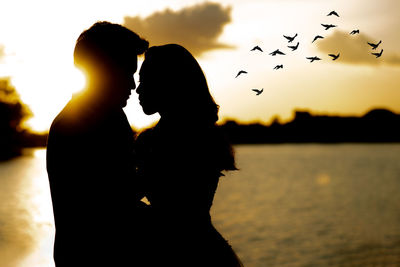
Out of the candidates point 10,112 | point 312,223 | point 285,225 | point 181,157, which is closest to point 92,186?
point 181,157

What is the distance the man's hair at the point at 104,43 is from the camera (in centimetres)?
384

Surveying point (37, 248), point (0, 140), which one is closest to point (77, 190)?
point (37, 248)

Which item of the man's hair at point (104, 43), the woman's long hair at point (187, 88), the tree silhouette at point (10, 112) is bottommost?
the woman's long hair at point (187, 88)

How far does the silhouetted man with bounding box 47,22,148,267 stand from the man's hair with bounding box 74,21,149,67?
0.97 ft

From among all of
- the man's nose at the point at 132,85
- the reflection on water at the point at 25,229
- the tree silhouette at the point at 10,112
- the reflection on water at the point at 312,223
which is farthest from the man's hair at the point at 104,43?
the tree silhouette at the point at 10,112

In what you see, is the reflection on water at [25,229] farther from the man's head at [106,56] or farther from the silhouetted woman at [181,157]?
the man's head at [106,56]

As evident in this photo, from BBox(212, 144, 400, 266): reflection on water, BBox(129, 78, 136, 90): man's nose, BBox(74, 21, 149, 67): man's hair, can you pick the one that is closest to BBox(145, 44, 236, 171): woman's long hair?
BBox(129, 78, 136, 90): man's nose

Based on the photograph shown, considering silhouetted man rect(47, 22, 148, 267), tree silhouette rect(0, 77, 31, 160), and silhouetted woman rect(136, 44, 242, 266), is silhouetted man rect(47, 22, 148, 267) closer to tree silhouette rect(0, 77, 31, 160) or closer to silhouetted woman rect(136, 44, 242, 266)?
silhouetted woman rect(136, 44, 242, 266)

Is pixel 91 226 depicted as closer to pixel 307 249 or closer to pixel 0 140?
pixel 307 249

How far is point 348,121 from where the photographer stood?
150875 millimetres

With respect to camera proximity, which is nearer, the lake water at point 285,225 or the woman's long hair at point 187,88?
the woman's long hair at point 187,88

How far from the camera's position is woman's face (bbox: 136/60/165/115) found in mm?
4203

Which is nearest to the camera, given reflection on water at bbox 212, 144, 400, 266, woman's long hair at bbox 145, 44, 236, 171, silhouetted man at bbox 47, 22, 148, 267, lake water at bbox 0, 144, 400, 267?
silhouetted man at bbox 47, 22, 148, 267

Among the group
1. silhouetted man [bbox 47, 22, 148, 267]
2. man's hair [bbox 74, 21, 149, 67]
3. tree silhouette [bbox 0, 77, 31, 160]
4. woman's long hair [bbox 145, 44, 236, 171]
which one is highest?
tree silhouette [bbox 0, 77, 31, 160]
